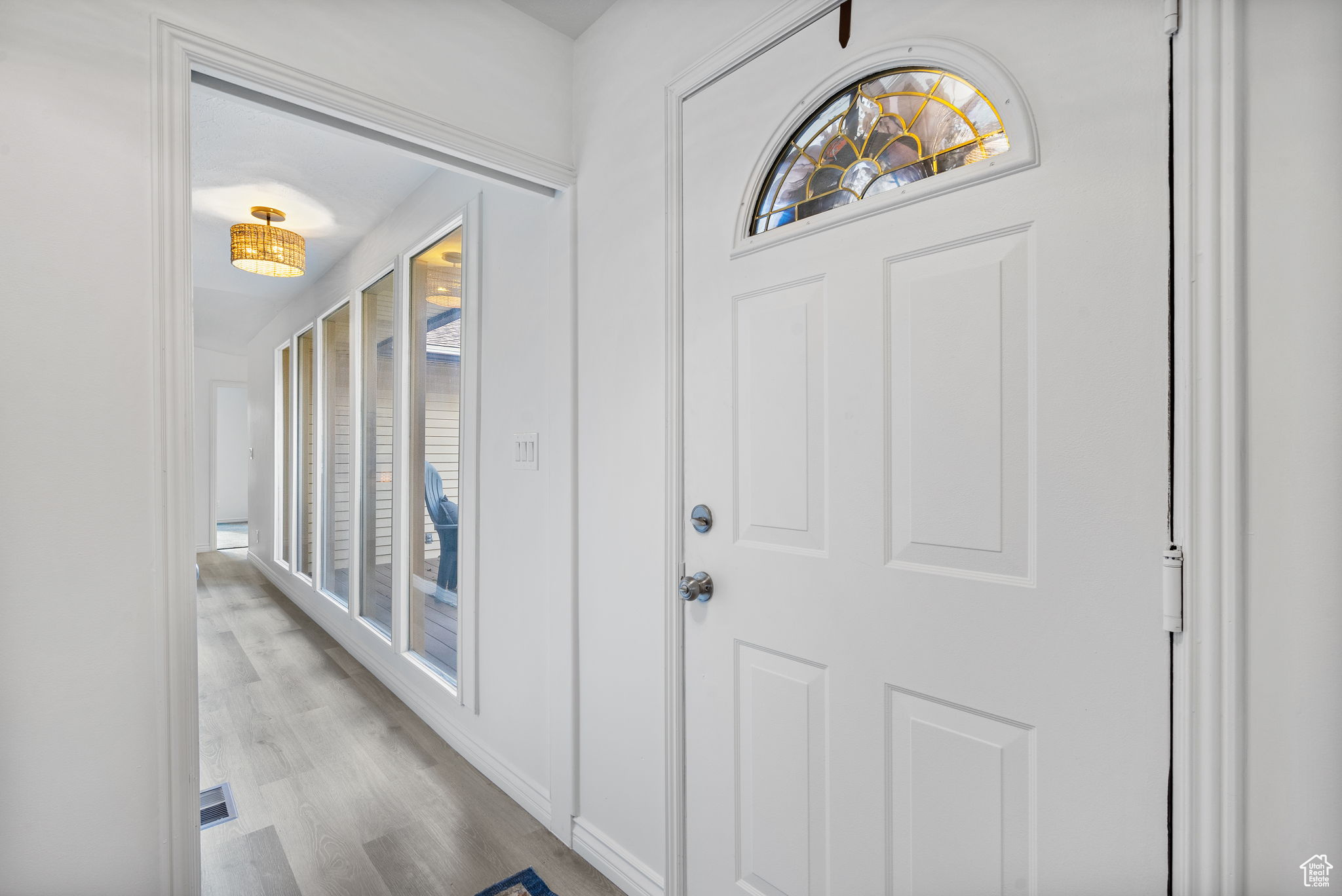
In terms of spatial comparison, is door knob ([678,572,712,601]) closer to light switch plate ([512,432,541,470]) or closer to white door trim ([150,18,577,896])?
light switch plate ([512,432,541,470])

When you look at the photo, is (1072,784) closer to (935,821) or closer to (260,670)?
(935,821)

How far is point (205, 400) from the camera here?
7.41 meters

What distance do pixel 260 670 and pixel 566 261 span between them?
297 centimetres

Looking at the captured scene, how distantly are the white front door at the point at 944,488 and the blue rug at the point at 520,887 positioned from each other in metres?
0.49

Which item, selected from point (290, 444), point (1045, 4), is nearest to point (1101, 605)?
point (1045, 4)

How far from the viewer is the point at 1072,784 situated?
0.90 meters

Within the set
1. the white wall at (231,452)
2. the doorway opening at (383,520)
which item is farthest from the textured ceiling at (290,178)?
the white wall at (231,452)

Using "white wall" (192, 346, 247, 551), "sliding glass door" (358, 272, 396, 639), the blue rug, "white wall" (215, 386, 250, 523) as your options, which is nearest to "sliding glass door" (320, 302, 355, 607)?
"sliding glass door" (358, 272, 396, 639)

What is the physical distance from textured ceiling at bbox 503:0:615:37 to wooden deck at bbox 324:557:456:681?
2167mm

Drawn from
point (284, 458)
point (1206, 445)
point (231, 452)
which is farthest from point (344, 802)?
point (231, 452)

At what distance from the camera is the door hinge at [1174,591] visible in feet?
2.62

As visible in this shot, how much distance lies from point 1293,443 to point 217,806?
2.88 m

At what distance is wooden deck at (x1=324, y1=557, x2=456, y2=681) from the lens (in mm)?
2715

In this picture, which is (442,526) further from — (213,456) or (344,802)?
(213,456)
